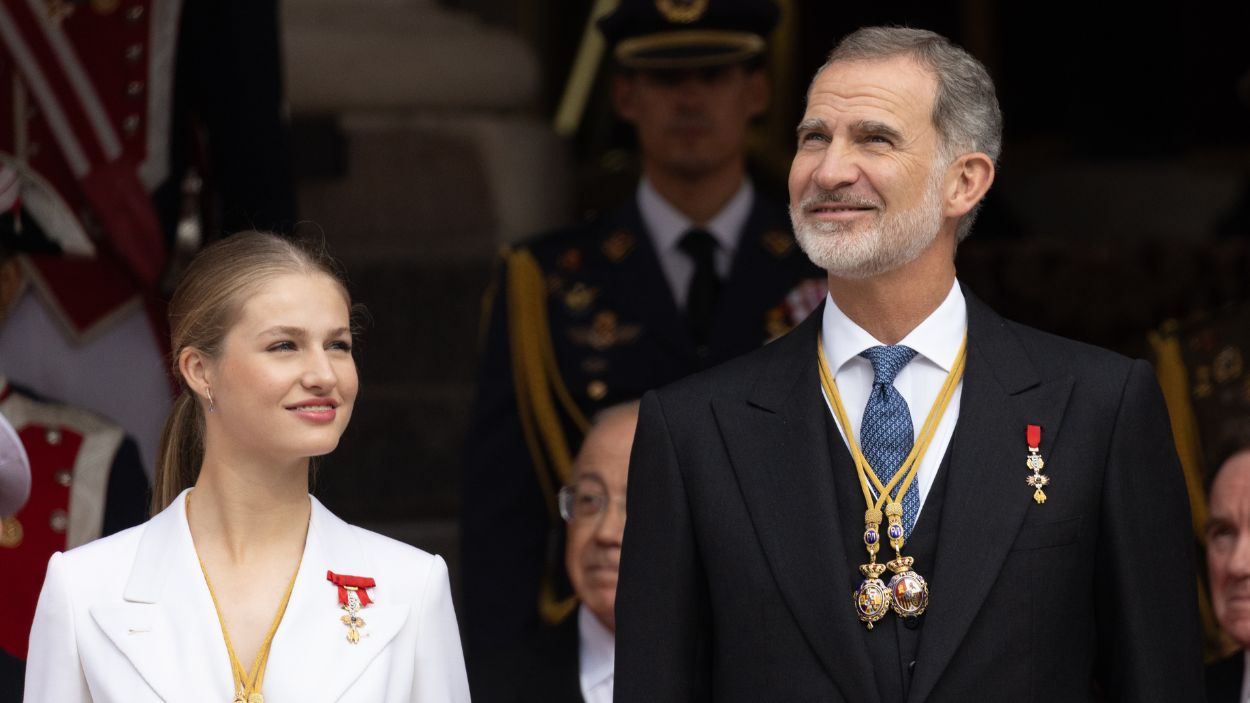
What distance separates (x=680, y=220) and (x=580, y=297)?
10.1 inches

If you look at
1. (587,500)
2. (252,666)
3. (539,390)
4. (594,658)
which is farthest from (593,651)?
(252,666)

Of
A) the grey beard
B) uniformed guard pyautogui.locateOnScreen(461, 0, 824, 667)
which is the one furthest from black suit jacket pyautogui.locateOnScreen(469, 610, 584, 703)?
the grey beard

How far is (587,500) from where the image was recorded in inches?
158

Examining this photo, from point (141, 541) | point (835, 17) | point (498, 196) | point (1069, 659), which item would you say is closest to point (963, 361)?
point (1069, 659)

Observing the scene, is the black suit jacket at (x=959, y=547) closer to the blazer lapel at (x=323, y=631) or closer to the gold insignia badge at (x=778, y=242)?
the blazer lapel at (x=323, y=631)

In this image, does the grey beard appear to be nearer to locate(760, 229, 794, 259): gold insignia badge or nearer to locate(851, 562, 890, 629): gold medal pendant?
locate(851, 562, 890, 629): gold medal pendant

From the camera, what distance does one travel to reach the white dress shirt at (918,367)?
3070 millimetres

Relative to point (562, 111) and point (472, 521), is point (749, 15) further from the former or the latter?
point (472, 521)

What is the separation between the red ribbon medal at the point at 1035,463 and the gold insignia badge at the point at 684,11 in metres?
1.81

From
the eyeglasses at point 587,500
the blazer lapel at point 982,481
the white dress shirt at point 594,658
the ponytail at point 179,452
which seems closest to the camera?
the blazer lapel at point 982,481

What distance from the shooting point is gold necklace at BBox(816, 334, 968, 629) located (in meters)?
2.96

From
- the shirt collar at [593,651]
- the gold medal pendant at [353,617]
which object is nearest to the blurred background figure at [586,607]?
the shirt collar at [593,651]

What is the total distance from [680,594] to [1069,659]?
0.52m

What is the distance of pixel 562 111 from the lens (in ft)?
16.8
